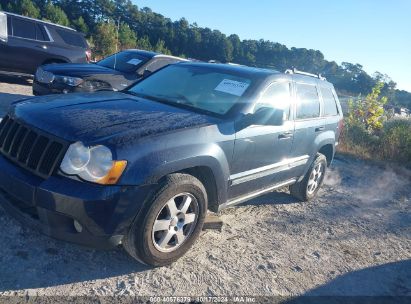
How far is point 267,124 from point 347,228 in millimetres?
1962

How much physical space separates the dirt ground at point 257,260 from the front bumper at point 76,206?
354 millimetres

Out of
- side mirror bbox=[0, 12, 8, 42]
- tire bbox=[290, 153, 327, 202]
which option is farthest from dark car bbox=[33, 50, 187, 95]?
tire bbox=[290, 153, 327, 202]

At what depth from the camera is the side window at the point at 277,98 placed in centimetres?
405

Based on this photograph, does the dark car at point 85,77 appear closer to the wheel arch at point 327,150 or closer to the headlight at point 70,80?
the headlight at point 70,80

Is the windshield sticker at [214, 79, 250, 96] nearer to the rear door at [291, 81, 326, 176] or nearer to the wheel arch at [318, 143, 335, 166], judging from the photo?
the rear door at [291, 81, 326, 176]

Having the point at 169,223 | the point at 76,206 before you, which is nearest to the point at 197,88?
the point at 169,223

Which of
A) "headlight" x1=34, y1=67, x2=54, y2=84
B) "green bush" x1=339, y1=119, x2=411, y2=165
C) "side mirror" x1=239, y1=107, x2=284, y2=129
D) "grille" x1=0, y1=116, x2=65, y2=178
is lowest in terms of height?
"green bush" x1=339, y1=119, x2=411, y2=165

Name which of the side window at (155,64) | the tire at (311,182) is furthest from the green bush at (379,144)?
the side window at (155,64)

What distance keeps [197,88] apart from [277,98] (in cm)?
89

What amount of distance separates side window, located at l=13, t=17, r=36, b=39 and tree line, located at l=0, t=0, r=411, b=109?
8.21m

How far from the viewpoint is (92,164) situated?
9.04 ft

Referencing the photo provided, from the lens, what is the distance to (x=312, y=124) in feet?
16.0

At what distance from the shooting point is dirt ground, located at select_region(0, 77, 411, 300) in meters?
2.94

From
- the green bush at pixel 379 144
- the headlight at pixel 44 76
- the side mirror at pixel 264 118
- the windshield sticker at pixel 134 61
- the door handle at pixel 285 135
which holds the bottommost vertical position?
the green bush at pixel 379 144
